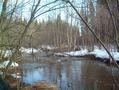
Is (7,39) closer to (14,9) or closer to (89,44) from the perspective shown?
(14,9)

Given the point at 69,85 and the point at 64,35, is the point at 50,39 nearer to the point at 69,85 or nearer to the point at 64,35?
the point at 64,35

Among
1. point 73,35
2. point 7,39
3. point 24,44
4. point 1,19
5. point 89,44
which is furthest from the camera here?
point 73,35

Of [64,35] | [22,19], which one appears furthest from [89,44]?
[22,19]

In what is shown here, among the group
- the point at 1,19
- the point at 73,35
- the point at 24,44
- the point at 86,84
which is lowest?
the point at 86,84

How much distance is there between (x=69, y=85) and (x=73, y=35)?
4377cm

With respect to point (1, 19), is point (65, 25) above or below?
above

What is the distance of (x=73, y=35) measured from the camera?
5684 centimetres

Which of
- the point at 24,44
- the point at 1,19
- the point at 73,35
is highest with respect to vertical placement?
the point at 73,35

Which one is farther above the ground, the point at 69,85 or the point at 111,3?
the point at 111,3

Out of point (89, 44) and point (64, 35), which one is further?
point (64, 35)

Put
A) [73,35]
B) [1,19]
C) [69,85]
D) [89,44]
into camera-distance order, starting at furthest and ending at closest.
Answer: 1. [73,35]
2. [89,44]
3. [69,85]
4. [1,19]

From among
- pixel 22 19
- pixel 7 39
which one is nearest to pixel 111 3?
pixel 7 39

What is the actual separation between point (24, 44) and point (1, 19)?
1406 millimetres

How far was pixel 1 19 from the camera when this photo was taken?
6297 mm
